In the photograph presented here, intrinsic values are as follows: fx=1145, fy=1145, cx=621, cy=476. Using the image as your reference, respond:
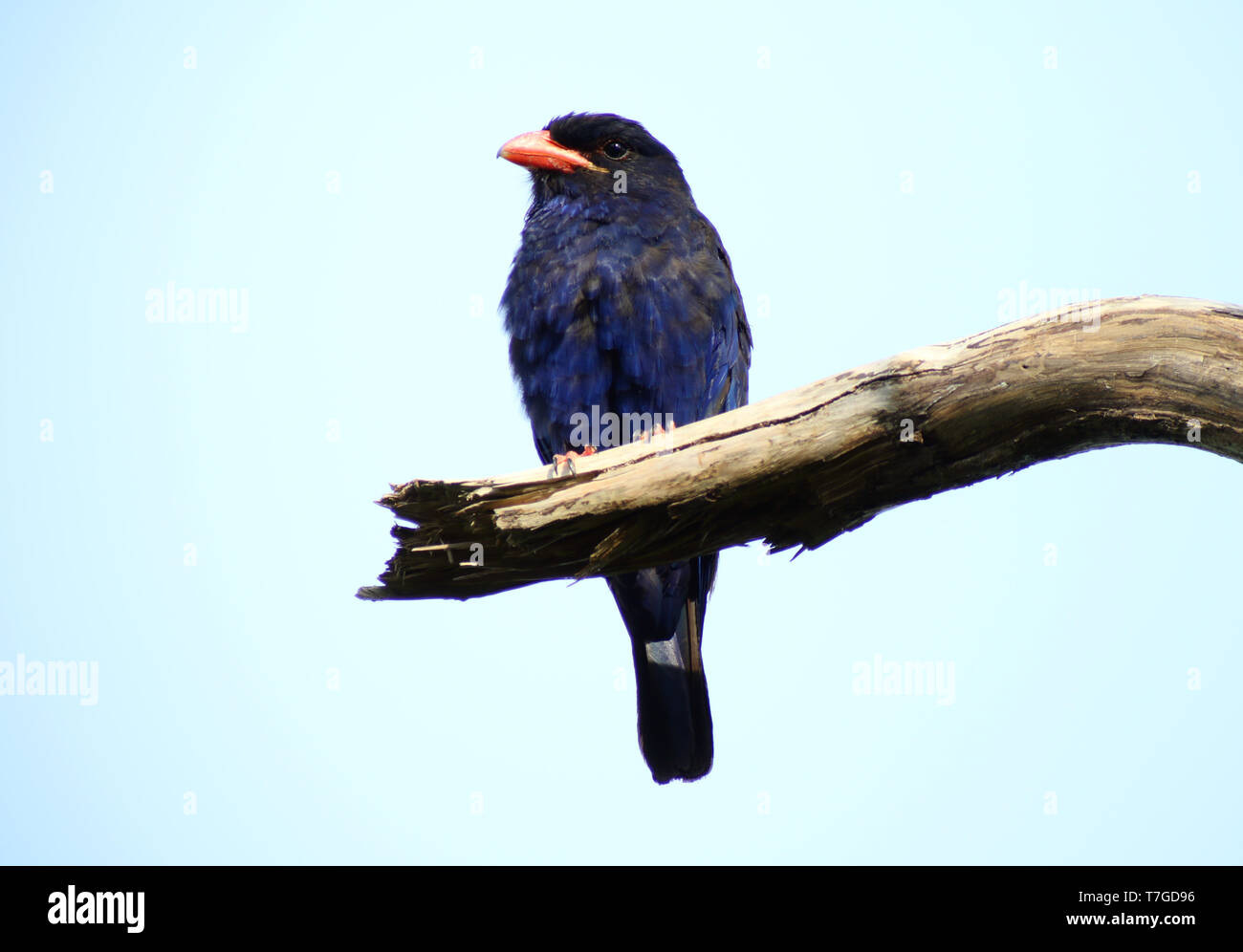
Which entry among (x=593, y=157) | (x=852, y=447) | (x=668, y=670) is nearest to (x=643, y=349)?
(x=593, y=157)

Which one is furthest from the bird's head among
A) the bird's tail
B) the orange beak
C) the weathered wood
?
the weathered wood

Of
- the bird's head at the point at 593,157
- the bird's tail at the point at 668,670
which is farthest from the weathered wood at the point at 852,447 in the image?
the bird's head at the point at 593,157

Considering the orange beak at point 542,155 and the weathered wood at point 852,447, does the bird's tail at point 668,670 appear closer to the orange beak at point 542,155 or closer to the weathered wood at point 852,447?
the weathered wood at point 852,447

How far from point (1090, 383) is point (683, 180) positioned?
134 inches

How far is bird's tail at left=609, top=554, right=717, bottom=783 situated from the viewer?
6270 millimetres

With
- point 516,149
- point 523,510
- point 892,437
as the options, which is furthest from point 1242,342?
point 516,149

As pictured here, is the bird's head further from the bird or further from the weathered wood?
the weathered wood

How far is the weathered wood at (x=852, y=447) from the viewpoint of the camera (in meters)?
4.20

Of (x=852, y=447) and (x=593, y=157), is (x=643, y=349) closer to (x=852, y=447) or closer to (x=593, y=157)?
(x=593, y=157)

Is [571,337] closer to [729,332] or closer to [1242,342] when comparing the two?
[729,332]

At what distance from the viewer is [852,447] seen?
4.42m

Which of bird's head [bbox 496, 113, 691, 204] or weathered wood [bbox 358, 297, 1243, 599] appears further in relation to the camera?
bird's head [bbox 496, 113, 691, 204]

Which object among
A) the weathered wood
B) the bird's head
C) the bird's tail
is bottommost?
the bird's tail

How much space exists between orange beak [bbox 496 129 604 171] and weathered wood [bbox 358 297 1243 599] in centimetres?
282
